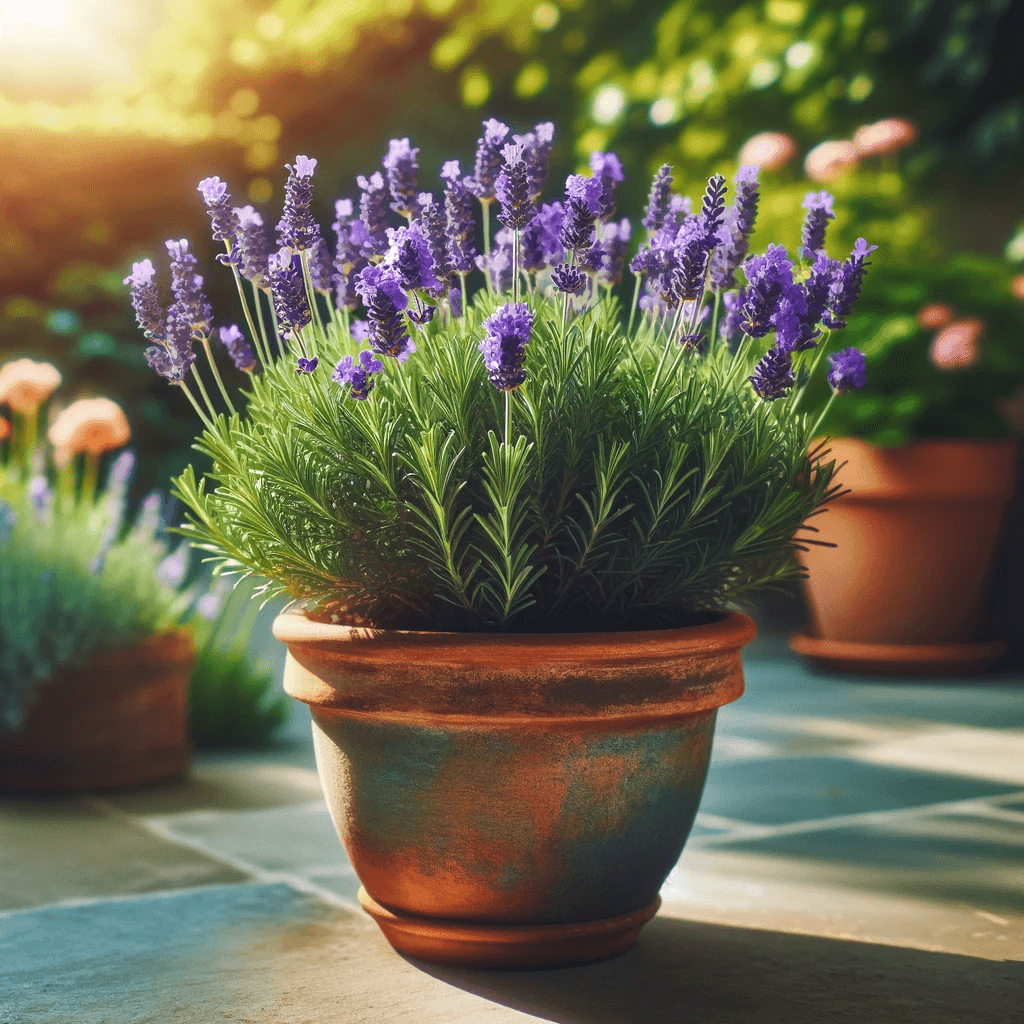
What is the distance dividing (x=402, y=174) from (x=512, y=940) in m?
1.15

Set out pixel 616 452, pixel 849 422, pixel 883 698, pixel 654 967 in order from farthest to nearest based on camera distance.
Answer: pixel 849 422 → pixel 883 698 → pixel 654 967 → pixel 616 452

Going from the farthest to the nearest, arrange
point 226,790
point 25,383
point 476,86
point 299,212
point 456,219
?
point 476,86 → point 25,383 → point 226,790 → point 456,219 → point 299,212

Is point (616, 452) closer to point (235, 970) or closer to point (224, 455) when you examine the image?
point (224, 455)

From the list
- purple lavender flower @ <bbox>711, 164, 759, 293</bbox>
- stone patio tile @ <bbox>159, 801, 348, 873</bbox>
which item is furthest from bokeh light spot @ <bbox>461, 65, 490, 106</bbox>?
purple lavender flower @ <bbox>711, 164, 759, 293</bbox>

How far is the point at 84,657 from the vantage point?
301 centimetres

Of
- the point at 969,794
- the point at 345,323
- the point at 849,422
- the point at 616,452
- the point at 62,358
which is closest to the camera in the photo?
the point at 616,452

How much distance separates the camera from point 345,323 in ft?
6.78

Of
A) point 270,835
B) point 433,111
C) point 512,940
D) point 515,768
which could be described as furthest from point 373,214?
point 433,111

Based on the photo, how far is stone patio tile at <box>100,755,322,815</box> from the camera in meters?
2.99

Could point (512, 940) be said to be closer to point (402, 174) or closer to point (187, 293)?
point (187, 293)

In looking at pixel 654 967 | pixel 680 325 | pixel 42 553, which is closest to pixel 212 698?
pixel 42 553

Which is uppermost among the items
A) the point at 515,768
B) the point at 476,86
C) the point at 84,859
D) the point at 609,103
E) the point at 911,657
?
the point at 476,86

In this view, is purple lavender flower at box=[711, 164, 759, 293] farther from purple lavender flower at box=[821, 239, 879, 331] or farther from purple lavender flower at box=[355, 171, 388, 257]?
purple lavender flower at box=[355, 171, 388, 257]

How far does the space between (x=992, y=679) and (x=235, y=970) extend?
11.4ft
